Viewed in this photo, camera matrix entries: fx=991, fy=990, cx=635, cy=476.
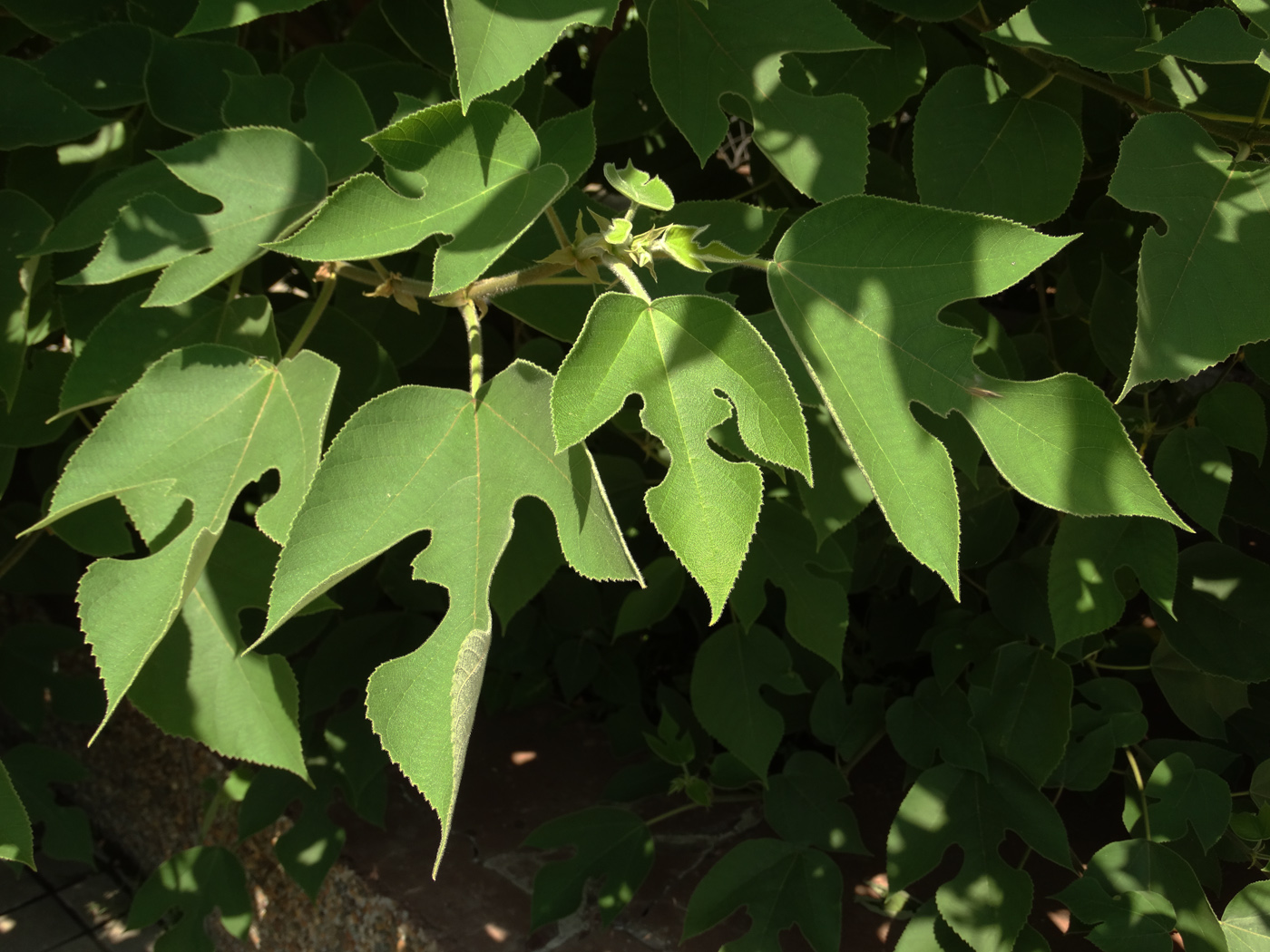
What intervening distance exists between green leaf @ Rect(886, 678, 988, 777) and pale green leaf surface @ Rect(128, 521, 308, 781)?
936 millimetres

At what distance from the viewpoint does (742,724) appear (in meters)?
1.56

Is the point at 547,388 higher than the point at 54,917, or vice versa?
the point at 547,388

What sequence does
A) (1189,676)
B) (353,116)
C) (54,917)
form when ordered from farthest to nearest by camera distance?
(54,917) → (1189,676) → (353,116)

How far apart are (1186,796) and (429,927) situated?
136cm

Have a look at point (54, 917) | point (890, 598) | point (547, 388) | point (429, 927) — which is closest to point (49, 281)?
point (547, 388)

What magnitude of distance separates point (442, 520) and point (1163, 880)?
1.10 m

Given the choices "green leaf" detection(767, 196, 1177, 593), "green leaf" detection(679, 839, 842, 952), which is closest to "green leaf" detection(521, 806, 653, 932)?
"green leaf" detection(679, 839, 842, 952)

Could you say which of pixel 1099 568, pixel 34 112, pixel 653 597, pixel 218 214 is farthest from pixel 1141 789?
pixel 34 112

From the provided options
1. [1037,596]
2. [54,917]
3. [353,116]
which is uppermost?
[353,116]

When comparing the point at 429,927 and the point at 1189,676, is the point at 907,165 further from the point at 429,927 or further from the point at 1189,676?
the point at 429,927

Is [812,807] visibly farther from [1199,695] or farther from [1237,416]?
[1237,416]

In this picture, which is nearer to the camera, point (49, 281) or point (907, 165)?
point (49, 281)

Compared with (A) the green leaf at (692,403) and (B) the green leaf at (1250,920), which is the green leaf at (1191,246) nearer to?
(A) the green leaf at (692,403)

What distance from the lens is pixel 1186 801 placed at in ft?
4.43
